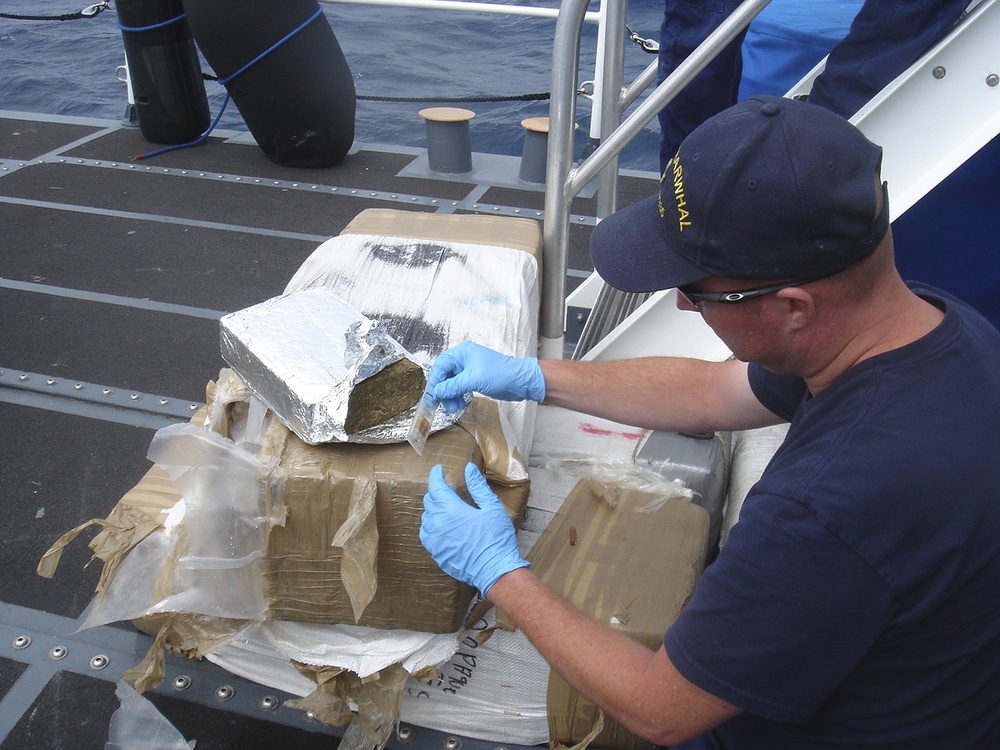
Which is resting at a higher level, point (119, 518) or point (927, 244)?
point (927, 244)

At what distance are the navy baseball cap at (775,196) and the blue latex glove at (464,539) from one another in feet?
1.71

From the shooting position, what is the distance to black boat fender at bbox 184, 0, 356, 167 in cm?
454

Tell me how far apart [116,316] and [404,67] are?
6.68 metres

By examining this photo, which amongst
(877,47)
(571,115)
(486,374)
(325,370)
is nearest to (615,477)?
(486,374)

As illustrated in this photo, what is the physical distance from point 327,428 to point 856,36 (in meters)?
1.47

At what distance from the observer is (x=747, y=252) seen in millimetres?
1074

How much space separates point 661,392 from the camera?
171 centimetres

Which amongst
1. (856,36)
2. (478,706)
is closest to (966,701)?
(478,706)

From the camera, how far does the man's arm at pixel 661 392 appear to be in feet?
5.39

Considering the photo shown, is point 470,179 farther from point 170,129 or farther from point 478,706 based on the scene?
point 478,706

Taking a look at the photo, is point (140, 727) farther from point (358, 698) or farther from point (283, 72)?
point (283, 72)

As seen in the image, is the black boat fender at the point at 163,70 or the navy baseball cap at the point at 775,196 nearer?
the navy baseball cap at the point at 775,196

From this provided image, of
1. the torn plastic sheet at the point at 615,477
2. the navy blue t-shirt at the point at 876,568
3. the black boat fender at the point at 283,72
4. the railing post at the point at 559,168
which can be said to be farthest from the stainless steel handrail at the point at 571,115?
the black boat fender at the point at 283,72

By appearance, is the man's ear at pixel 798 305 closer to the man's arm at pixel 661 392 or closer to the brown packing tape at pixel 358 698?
the man's arm at pixel 661 392
